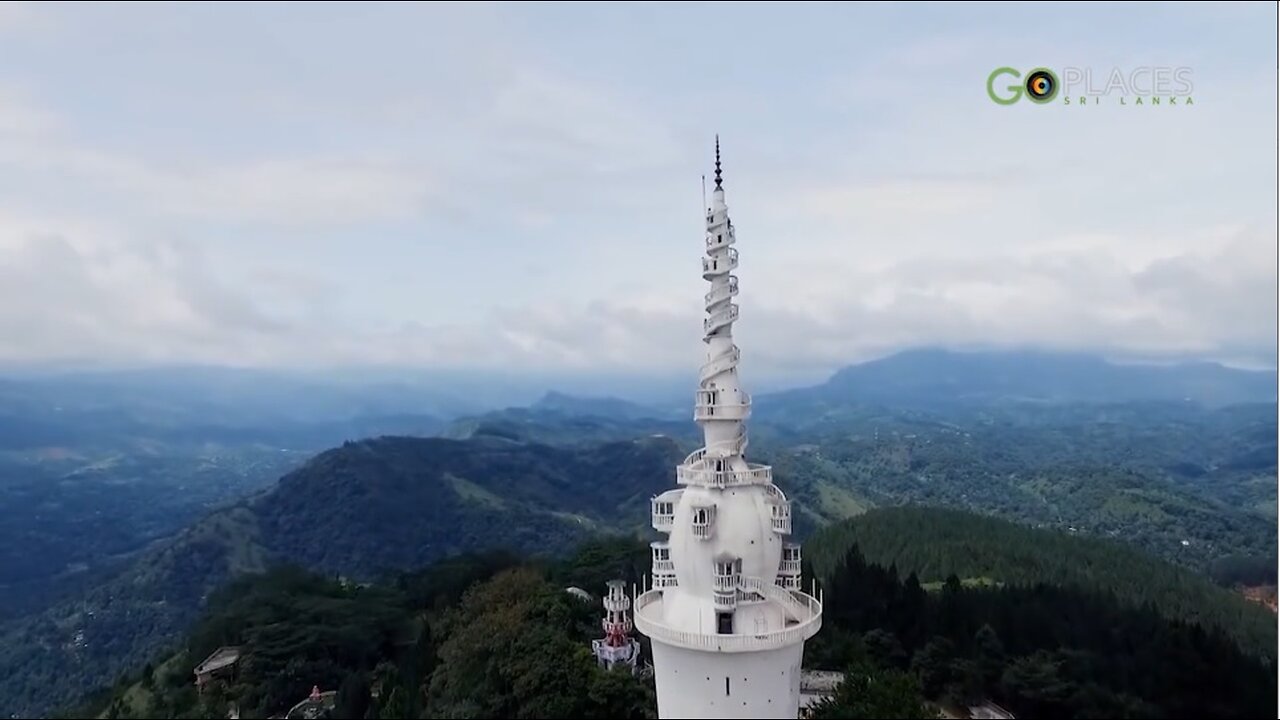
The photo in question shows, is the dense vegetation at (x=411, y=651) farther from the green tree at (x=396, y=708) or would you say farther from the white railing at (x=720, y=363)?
the white railing at (x=720, y=363)

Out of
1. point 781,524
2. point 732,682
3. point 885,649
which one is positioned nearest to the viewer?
point 732,682

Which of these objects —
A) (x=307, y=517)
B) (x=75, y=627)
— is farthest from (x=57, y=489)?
(x=307, y=517)

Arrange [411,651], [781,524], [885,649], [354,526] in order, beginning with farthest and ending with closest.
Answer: [354,526]
[885,649]
[411,651]
[781,524]

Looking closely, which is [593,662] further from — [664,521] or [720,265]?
[720,265]

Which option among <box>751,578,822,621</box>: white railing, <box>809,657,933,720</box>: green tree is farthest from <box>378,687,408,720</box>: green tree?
<box>751,578,822,621</box>: white railing

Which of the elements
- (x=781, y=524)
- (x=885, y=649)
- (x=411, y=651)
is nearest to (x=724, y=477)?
(x=781, y=524)

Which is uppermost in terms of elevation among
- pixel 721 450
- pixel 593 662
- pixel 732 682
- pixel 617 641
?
pixel 721 450

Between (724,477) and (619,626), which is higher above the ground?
(724,477)
